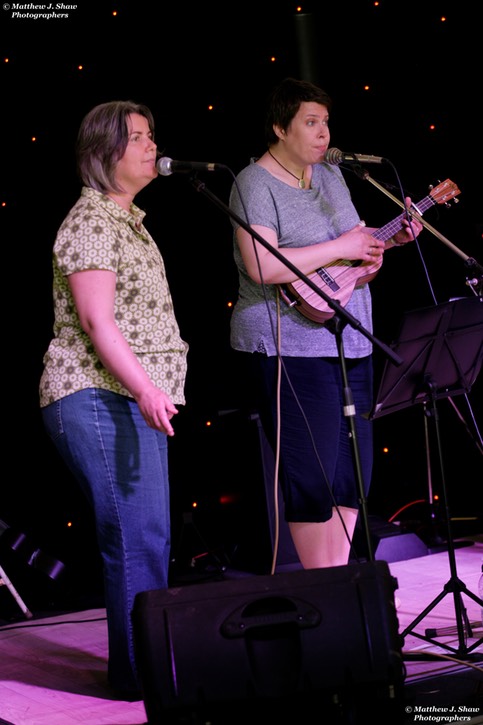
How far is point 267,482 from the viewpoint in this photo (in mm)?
4371

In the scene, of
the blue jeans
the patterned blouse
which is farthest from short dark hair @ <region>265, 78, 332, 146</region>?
the blue jeans

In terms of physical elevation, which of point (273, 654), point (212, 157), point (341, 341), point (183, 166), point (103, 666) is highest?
point (212, 157)

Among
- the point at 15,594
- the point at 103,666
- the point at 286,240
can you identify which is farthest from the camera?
the point at 15,594

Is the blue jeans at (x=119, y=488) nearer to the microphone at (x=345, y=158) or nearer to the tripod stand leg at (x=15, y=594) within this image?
the microphone at (x=345, y=158)

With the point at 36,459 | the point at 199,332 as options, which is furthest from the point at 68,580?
Answer: the point at 199,332

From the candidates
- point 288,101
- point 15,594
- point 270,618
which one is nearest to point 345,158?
point 288,101

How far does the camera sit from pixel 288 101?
293 cm

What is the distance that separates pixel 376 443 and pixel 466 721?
10.3 ft

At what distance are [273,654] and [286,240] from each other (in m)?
1.33

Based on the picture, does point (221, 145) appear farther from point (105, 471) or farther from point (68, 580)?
point (105, 471)

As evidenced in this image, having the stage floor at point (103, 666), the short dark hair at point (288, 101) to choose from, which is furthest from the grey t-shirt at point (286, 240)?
the stage floor at point (103, 666)

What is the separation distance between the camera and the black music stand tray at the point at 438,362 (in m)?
2.55

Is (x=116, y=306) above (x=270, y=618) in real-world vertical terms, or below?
above

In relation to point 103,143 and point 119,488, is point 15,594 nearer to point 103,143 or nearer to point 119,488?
point 119,488
